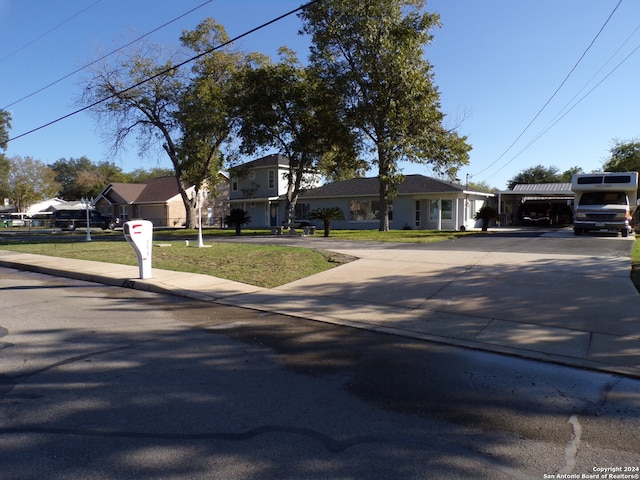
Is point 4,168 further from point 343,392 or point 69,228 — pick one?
point 343,392

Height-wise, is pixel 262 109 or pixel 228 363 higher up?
pixel 262 109

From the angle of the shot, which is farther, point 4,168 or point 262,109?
point 4,168

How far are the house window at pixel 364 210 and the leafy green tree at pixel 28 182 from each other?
58.7 metres

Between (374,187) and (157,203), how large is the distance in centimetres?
2492

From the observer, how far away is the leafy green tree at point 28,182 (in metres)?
70.2

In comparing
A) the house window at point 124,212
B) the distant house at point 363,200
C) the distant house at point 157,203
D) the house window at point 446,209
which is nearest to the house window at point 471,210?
the distant house at point 363,200

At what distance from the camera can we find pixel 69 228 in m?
39.8

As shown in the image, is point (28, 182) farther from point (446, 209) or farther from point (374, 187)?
point (446, 209)

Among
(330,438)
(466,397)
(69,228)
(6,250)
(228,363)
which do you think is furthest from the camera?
(69,228)

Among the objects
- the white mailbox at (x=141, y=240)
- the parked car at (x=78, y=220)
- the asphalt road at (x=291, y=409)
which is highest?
the parked car at (x=78, y=220)

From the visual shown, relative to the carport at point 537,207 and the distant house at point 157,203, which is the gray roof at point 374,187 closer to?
the carport at point 537,207

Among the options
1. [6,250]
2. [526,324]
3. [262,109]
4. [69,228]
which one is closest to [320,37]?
[262,109]

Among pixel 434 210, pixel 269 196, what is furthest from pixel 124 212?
pixel 434 210

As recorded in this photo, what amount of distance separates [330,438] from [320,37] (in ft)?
84.6
